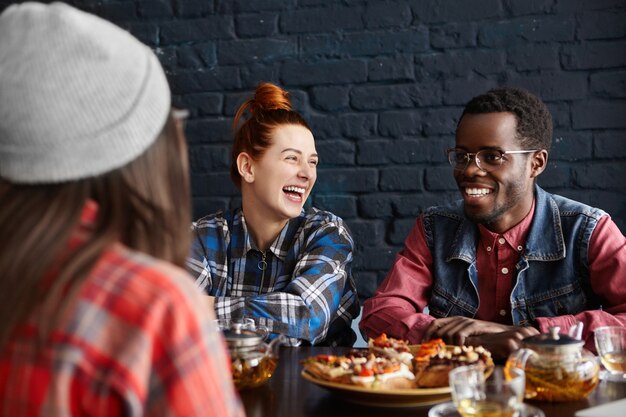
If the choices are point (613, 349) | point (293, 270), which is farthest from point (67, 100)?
point (293, 270)

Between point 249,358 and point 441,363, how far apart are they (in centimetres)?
37

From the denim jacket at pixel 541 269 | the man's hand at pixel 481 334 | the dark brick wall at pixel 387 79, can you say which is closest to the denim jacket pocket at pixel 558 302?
the denim jacket at pixel 541 269

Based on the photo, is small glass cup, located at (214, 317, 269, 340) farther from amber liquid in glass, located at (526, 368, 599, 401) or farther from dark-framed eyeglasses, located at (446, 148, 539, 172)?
dark-framed eyeglasses, located at (446, 148, 539, 172)

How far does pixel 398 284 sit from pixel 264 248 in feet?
1.64

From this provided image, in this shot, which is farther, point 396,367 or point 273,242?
point 273,242

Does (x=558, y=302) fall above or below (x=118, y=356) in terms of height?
below

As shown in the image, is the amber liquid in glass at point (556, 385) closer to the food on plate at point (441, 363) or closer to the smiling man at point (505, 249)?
the food on plate at point (441, 363)

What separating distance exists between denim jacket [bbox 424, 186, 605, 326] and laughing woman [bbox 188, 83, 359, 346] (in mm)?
314

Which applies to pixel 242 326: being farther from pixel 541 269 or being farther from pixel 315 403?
pixel 541 269

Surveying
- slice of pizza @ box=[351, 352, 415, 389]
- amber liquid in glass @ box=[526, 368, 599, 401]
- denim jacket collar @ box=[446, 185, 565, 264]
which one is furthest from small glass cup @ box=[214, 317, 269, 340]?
denim jacket collar @ box=[446, 185, 565, 264]

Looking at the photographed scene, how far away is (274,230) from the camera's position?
249cm

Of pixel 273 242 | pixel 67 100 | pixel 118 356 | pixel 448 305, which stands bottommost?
pixel 448 305

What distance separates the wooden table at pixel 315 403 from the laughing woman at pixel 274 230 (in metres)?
0.79

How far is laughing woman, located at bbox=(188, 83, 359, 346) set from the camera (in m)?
2.34
